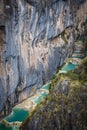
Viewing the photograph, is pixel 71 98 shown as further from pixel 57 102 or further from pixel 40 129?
pixel 40 129

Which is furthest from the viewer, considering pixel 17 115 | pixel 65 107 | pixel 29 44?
pixel 29 44

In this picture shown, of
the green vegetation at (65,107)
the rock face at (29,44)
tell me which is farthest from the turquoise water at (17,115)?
the green vegetation at (65,107)

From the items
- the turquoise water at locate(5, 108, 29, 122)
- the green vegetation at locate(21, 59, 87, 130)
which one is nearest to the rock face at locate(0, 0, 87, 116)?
the turquoise water at locate(5, 108, 29, 122)

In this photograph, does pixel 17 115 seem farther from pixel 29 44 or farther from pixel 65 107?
pixel 65 107

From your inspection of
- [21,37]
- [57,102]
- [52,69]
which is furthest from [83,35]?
[57,102]

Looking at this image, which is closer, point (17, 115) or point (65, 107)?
point (65, 107)

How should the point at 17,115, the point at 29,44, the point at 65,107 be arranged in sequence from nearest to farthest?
the point at 65,107 < the point at 17,115 < the point at 29,44

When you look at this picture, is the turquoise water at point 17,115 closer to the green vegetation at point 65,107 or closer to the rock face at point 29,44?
the rock face at point 29,44

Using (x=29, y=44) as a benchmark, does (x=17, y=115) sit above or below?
below

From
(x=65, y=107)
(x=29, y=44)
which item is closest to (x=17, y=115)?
(x=29, y=44)
